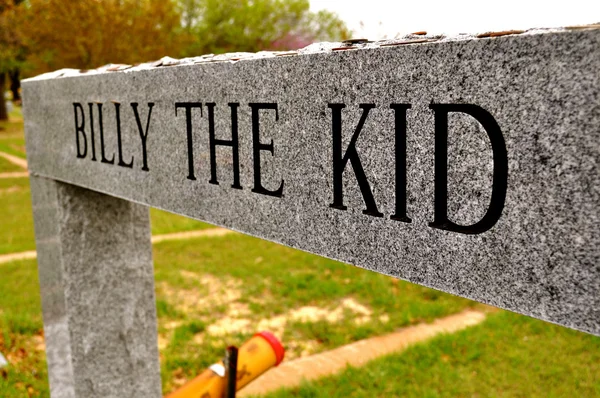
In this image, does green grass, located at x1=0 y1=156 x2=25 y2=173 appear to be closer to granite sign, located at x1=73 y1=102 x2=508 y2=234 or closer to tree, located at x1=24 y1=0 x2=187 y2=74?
tree, located at x1=24 y1=0 x2=187 y2=74

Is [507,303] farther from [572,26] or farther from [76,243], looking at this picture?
[76,243]

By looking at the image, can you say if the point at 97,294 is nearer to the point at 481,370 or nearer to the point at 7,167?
the point at 481,370

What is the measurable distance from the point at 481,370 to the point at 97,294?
2576 millimetres

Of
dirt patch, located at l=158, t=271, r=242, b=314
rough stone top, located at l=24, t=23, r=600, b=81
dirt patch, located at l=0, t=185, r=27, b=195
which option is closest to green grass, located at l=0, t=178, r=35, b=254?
dirt patch, located at l=0, t=185, r=27, b=195

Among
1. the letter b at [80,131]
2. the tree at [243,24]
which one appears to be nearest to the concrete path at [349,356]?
the letter b at [80,131]

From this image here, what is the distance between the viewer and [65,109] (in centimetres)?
273

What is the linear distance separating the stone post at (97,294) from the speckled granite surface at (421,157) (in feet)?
3.30

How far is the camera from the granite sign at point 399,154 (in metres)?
1.00

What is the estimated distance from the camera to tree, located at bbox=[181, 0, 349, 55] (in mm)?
28641

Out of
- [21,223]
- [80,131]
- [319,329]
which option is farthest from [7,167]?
[80,131]

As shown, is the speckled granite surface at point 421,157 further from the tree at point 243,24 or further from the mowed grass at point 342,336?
the tree at point 243,24

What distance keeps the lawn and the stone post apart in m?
0.99

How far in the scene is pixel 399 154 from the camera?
126cm

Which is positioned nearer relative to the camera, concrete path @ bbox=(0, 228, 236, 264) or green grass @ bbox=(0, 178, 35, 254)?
concrete path @ bbox=(0, 228, 236, 264)
